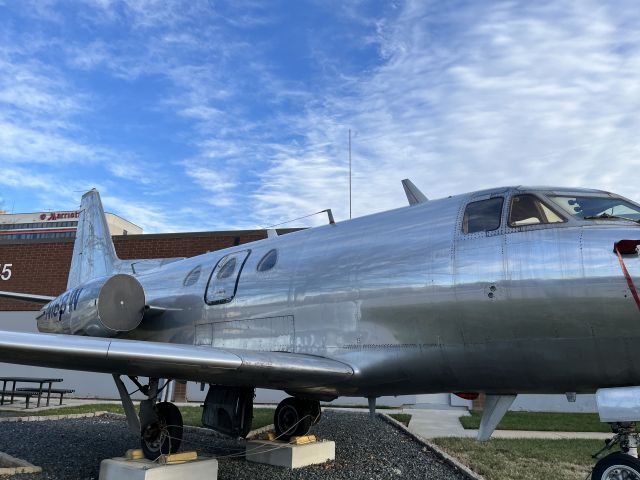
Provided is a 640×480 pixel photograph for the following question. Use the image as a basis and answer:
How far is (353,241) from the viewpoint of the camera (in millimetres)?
6238

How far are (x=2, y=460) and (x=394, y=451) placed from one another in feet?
19.1

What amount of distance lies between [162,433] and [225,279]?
7.25ft

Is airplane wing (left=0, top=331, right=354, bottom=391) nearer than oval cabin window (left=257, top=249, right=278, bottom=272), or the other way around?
airplane wing (left=0, top=331, right=354, bottom=391)

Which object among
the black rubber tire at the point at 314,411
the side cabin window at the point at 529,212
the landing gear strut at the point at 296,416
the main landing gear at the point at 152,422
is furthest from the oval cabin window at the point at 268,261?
the side cabin window at the point at 529,212

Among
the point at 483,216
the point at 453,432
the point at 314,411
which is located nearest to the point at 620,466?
the point at 483,216

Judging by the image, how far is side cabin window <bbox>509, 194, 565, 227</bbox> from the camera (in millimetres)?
4796

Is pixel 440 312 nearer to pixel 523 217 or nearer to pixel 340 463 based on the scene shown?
pixel 523 217

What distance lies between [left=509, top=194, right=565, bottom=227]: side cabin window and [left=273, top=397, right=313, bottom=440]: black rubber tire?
203 inches

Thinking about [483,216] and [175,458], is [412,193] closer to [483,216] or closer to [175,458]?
[483,216]

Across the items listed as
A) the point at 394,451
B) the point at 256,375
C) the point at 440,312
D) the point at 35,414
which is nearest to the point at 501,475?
the point at 394,451

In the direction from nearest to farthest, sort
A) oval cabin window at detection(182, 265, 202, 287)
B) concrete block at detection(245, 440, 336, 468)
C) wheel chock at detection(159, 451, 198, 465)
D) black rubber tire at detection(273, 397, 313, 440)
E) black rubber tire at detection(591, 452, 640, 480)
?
black rubber tire at detection(591, 452, 640, 480)
wheel chock at detection(159, 451, 198, 465)
concrete block at detection(245, 440, 336, 468)
oval cabin window at detection(182, 265, 202, 287)
black rubber tire at detection(273, 397, 313, 440)

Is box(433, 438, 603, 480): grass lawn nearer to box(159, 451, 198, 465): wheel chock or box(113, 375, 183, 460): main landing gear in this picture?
box(159, 451, 198, 465): wheel chock

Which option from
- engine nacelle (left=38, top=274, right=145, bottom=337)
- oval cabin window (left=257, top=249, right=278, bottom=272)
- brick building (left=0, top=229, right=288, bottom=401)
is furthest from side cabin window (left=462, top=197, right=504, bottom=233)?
brick building (left=0, top=229, right=288, bottom=401)

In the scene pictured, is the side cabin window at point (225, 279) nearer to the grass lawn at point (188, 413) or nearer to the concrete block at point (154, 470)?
the concrete block at point (154, 470)
